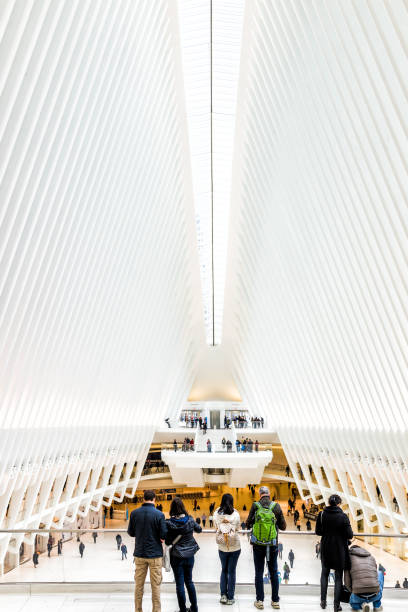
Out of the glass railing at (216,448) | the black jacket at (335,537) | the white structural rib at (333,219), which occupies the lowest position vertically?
the black jacket at (335,537)

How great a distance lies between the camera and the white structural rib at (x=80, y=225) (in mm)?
10109

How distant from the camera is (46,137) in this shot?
35.8ft

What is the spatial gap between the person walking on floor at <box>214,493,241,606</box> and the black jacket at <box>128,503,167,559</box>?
711mm

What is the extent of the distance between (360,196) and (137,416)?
19.2 meters

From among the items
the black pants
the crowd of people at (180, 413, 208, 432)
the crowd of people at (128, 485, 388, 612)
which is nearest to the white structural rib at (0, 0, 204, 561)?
the crowd of people at (128, 485, 388, 612)

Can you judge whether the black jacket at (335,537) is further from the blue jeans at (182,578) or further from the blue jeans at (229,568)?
the blue jeans at (182,578)

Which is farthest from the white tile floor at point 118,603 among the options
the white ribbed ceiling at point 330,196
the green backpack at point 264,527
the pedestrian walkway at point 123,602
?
the white ribbed ceiling at point 330,196

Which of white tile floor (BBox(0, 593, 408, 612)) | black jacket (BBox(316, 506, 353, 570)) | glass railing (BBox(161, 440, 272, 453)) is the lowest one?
white tile floor (BBox(0, 593, 408, 612))

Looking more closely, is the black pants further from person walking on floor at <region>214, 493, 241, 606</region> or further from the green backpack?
person walking on floor at <region>214, 493, 241, 606</region>

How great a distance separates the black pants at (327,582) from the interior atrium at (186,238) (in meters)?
0.24

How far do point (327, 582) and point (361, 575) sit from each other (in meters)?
0.46

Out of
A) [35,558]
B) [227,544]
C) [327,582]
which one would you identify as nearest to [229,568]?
[227,544]

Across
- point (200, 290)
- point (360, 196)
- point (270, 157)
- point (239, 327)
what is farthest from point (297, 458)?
point (360, 196)

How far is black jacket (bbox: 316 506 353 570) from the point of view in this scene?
5.67m
